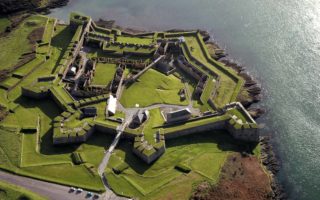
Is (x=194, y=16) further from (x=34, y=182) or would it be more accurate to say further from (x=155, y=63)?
(x=34, y=182)

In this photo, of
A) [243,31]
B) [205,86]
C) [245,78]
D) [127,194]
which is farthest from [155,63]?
[127,194]

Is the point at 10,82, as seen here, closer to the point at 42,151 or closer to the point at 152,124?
the point at 42,151

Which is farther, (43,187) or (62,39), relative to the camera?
(62,39)

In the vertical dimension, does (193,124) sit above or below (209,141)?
above

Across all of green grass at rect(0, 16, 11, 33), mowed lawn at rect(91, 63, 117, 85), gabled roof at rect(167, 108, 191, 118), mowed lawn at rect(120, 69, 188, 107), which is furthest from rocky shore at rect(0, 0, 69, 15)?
gabled roof at rect(167, 108, 191, 118)

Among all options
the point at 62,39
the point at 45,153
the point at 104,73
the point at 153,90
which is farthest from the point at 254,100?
the point at 62,39

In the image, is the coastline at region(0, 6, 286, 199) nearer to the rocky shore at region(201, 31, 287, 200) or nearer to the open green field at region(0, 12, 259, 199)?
the rocky shore at region(201, 31, 287, 200)
